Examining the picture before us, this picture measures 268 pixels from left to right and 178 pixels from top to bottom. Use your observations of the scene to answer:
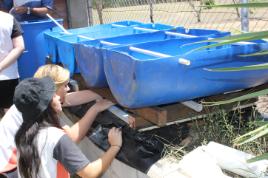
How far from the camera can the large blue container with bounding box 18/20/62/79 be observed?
473cm

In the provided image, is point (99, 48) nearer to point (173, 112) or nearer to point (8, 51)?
point (173, 112)

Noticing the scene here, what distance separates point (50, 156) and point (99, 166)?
297mm

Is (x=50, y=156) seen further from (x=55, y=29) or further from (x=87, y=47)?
(x=55, y=29)

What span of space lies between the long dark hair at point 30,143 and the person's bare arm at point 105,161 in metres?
0.21

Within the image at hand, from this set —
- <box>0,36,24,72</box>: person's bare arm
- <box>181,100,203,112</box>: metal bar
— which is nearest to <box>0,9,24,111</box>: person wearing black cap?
<box>0,36,24,72</box>: person's bare arm

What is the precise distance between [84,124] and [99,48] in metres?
0.50

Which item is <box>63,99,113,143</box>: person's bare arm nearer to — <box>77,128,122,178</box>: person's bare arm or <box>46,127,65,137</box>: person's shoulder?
<box>77,128,122,178</box>: person's bare arm

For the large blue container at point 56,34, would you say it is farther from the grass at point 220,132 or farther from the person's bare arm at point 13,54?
the grass at point 220,132

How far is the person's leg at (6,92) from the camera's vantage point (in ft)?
12.2

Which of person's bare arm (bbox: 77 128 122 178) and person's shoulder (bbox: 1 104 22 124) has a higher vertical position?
person's shoulder (bbox: 1 104 22 124)

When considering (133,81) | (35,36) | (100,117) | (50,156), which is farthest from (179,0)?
(50,156)

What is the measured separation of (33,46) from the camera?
4.84 m

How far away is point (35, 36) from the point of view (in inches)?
188

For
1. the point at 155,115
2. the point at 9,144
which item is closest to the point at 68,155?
the point at 9,144
